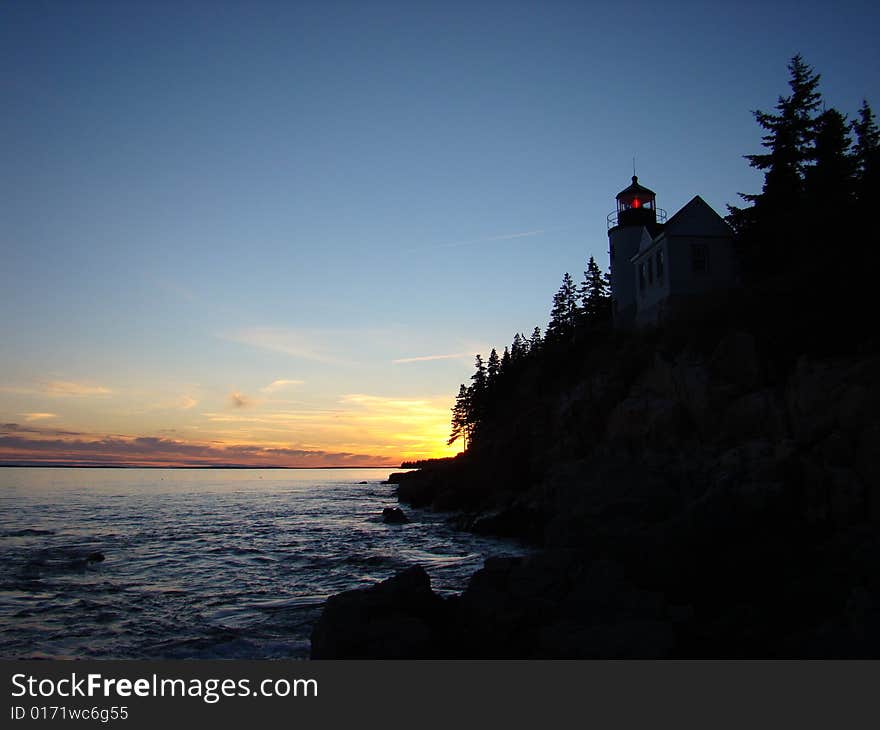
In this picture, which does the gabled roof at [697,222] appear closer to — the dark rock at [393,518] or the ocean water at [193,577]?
the ocean water at [193,577]

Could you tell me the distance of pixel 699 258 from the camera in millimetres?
32531

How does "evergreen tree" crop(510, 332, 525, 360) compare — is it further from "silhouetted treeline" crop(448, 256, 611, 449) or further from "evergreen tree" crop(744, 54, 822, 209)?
"evergreen tree" crop(744, 54, 822, 209)

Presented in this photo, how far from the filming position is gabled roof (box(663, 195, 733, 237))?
107 ft

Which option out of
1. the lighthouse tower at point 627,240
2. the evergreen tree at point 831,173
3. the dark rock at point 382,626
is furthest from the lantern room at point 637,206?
the dark rock at point 382,626

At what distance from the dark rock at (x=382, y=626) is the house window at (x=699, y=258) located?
2684 cm

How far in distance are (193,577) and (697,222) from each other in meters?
30.0

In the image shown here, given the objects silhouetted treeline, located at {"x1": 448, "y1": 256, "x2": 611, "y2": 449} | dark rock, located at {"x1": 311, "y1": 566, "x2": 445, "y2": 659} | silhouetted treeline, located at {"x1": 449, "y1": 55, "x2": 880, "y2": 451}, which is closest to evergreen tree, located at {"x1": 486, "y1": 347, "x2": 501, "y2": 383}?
silhouetted treeline, located at {"x1": 448, "y1": 256, "x2": 611, "y2": 449}

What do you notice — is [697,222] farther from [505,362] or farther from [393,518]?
[505,362]

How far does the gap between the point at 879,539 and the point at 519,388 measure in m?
36.5

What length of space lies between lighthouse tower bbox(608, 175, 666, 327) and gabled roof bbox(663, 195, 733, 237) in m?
6.16

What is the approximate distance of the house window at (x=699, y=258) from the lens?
32.5 m

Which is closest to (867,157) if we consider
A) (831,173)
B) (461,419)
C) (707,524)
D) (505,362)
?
(831,173)

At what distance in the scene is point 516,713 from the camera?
28.2ft

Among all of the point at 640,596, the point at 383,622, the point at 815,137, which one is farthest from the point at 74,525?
the point at 815,137
